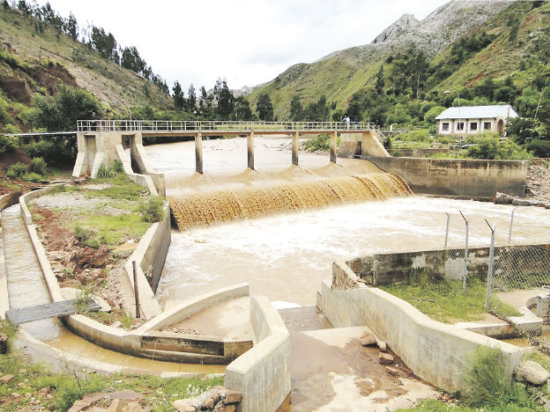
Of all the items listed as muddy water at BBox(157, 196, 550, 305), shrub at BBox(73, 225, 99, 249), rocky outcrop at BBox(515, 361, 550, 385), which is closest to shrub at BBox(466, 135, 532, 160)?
muddy water at BBox(157, 196, 550, 305)

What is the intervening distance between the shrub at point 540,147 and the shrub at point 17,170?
36777mm

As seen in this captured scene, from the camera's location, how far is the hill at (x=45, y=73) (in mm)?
35844

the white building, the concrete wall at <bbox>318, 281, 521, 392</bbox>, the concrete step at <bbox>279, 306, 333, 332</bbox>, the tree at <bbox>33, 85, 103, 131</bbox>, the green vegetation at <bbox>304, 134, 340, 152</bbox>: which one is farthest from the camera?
the green vegetation at <bbox>304, 134, 340, 152</bbox>

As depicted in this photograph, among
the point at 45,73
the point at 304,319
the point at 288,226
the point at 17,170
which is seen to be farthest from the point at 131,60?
the point at 304,319

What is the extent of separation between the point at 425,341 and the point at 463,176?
24.9 meters

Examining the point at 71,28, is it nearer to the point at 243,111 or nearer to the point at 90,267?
the point at 243,111

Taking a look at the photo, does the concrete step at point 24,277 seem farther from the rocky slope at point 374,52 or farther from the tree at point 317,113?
the rocky slope at point 374,52

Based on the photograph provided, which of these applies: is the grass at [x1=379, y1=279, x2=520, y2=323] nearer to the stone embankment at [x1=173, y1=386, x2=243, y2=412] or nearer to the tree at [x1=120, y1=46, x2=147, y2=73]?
the stone embankment at [x1=173, y1=386, x2=243, y2=412]

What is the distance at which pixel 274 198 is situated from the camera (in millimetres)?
22938

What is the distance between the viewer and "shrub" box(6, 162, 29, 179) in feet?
73.1

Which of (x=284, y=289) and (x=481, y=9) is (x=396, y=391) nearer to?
(x=284, y=289)

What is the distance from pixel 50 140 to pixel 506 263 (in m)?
28.5

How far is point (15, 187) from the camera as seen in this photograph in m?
20.8

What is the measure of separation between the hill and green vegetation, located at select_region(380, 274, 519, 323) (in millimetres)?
30319
